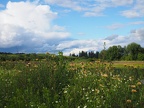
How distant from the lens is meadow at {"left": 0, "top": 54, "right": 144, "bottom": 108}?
8.03 m

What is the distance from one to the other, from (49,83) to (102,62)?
10.0ft

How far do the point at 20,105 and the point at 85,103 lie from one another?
5.44 feet

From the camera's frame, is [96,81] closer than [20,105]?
No

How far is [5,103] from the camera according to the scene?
8.95 meters

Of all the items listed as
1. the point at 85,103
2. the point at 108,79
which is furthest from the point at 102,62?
the point at 85,103

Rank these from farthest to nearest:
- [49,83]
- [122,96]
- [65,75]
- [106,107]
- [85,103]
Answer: [65,75], [49,83], [122,96], [85,103], [106,107]

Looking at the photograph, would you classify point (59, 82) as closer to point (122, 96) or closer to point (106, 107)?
point (122, 96)

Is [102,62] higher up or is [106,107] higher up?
[102,62]

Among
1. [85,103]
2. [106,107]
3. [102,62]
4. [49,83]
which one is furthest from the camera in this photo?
[102,62]

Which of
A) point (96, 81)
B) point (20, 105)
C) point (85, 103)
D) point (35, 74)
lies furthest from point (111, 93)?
point (35, 74)

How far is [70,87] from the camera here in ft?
30.7

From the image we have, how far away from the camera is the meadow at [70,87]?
26.3ft

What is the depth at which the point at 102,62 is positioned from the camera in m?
12.4

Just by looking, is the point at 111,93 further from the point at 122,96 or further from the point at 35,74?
the point at 35,74
